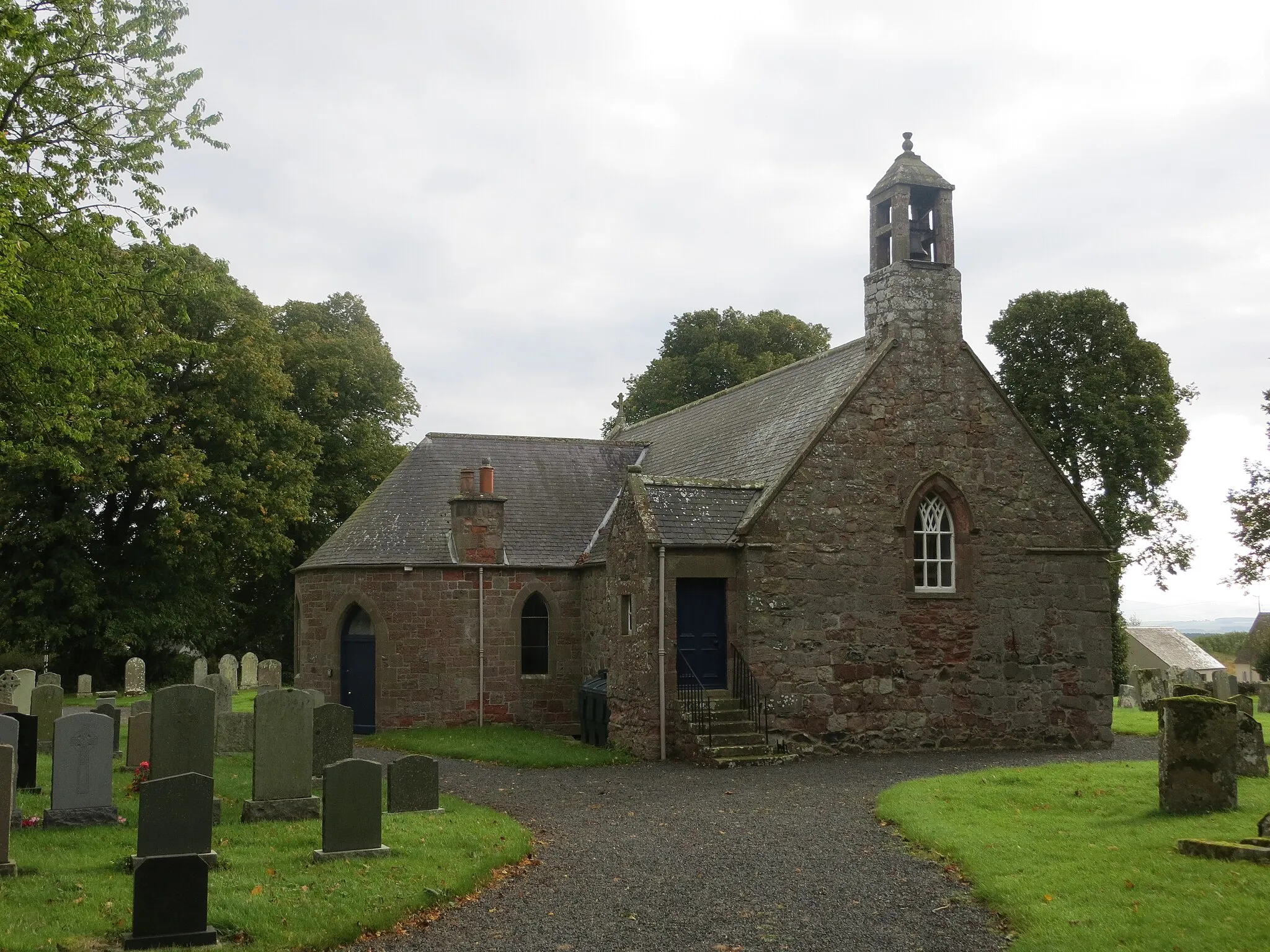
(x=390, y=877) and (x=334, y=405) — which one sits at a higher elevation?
(x=334, y=405)

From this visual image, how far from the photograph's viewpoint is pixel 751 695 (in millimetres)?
20344

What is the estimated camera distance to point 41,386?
1822 cm

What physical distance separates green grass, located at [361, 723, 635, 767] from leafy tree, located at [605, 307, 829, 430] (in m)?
23.4

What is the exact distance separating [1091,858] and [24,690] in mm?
20281

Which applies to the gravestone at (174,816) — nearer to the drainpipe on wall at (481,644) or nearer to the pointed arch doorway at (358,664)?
the drainpipe on wall at (481,644)

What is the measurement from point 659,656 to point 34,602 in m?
22.7

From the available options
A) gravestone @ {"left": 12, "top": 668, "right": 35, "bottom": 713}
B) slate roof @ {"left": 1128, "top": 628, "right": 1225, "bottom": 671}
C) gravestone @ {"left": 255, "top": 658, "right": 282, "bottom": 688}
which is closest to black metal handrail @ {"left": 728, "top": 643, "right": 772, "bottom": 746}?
gravestone @ {"left": 12, "top": 668, "right": 35, "bottom": 713}

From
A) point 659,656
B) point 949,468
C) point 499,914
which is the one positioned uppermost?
point 949,468

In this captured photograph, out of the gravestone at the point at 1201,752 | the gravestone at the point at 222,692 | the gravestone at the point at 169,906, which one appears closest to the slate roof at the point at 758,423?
the gravestone at the point at 1201,752

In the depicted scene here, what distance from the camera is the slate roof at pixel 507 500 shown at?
86.8ft

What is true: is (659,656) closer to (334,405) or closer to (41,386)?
(41,386)

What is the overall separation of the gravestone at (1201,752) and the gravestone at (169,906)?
9.83 meters

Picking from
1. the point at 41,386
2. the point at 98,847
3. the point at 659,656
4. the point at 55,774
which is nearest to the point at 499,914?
the point at 98,847

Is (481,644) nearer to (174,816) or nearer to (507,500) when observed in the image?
(507,500)
